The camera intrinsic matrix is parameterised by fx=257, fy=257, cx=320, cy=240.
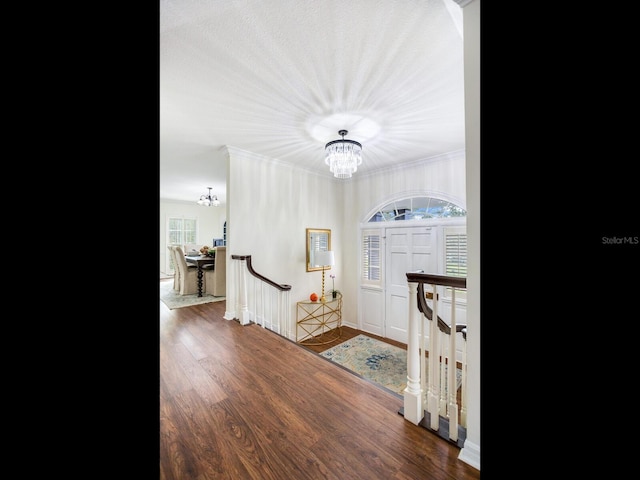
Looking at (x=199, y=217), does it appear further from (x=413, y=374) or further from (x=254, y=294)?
(x=413, y=374)

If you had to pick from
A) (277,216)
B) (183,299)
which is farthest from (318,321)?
(183,299)

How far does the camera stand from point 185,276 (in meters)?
5.08

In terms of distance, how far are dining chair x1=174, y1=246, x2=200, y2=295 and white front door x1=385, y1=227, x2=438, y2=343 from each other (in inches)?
150

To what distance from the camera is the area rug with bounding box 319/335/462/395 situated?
3.42 metres

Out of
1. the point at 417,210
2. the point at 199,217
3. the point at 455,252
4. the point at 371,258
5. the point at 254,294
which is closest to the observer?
the point at 254,294

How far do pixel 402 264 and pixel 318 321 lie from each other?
1.83 metres

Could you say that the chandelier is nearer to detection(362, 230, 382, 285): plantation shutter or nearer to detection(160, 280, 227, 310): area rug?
detection(362, 230, 382, 285): plantation shutter

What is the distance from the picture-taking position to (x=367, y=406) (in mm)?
1729

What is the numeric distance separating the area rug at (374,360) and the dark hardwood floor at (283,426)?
1.49m

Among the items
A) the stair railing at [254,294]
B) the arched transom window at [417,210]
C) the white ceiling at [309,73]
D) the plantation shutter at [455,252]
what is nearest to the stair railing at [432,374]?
the white ceiling at [309,73]
